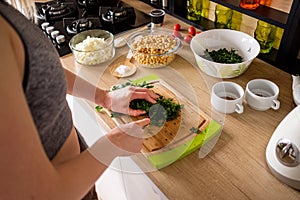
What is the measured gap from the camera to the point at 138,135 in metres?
0.66

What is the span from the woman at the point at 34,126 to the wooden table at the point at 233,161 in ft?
0.63

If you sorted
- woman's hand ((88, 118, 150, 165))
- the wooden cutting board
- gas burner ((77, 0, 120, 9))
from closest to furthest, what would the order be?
1. woman's hand ((88, 118, 150, 165))
2. the wooden cutting board
3. gas burner ((77, 0, 120, 9))

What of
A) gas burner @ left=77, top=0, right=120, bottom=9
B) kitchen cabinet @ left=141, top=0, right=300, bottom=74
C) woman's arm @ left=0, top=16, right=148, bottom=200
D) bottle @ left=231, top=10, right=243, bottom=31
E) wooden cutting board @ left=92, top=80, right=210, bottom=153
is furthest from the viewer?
gas burner @ left=77, top=0, right=120, bottom=9

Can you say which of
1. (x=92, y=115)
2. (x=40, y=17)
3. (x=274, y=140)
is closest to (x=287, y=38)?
(x=274, y=140)

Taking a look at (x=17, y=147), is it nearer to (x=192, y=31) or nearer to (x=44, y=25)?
(x=192, y=31)

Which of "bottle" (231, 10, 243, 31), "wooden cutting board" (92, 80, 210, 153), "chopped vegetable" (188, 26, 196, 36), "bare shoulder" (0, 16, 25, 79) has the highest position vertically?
"bare shoulder" (0, 16, 25, 79)

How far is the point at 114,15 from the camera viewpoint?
4.18 ft

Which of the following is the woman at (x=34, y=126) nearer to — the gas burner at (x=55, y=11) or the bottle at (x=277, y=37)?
the bottle at (x=277, y=37)

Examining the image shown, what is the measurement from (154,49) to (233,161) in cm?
50

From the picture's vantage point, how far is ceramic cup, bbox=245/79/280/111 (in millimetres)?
802

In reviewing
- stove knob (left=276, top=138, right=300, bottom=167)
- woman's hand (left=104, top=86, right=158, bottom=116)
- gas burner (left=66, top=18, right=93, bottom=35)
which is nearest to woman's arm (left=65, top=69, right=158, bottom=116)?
woman's hand (left=104, top=86, right=158, bottom=116)

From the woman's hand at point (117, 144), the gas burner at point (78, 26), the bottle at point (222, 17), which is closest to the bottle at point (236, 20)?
the bottle at point (222, 17)

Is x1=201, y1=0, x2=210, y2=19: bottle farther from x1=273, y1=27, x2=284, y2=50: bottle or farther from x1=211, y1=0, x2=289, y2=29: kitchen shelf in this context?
x1=273, y1=27, x2=284, y2=50: bottle

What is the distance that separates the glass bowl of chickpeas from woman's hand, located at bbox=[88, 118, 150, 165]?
389 millimetres
